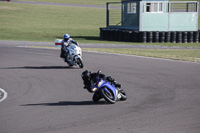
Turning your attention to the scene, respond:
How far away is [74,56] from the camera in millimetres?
17359

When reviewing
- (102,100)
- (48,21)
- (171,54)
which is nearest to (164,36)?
(171,54)

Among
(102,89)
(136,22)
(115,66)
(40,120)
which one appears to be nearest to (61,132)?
(40,120)

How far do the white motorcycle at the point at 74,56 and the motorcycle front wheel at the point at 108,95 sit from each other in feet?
23.0

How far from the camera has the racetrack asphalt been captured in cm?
800

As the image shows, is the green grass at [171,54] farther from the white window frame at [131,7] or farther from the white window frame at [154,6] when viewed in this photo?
the white window frame at [131,7]

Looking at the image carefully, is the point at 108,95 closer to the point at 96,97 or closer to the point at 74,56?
the point at 96,97

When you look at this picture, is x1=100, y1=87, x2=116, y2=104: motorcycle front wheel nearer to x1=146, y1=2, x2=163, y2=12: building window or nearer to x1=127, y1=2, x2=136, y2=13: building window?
x1=146, y1=2, x2=163, y2=12: building window

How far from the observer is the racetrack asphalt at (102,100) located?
800 cm

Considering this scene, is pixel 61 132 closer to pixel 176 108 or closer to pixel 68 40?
pixel 176 108

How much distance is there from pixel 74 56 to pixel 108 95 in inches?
286

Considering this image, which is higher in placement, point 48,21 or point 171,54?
point 48,21

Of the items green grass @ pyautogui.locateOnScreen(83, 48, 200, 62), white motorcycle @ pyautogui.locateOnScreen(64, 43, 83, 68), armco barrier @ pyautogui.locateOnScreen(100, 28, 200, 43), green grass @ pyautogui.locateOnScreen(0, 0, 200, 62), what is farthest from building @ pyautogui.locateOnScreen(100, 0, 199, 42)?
white motorcycle @ pyautogui.locateOnScreen(64, 43, 83, 68)

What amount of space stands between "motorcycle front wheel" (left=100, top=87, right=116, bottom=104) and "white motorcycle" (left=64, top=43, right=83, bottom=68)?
23.0 ft

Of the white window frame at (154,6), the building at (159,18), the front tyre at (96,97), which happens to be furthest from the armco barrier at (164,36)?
the front tyre at (96,97)
